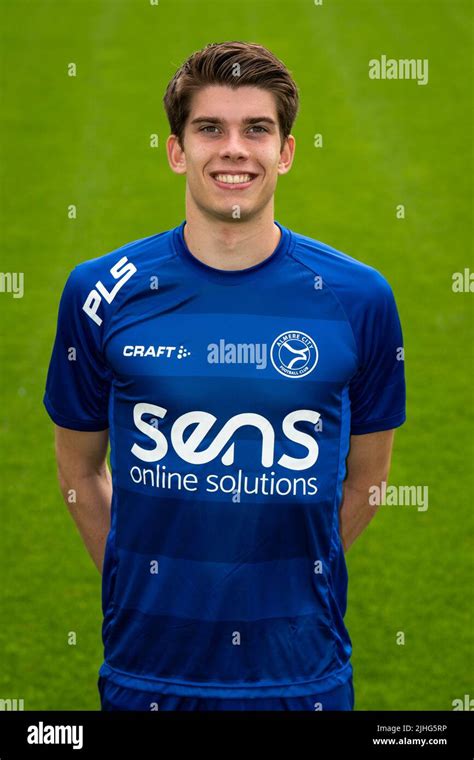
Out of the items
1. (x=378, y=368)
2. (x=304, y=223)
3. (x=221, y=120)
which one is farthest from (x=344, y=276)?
(x=304, y=223)

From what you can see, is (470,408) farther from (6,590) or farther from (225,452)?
(225,452)

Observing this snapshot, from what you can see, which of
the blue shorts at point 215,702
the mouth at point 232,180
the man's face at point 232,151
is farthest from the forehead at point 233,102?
the blue shorts at point 215,702

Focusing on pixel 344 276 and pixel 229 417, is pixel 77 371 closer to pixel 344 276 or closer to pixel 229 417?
pixel 229 417

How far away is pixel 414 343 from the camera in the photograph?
10445 mm

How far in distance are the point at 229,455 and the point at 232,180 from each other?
2.37 feet

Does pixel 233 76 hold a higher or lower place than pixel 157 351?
higher

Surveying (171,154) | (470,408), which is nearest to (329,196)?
(470,408)

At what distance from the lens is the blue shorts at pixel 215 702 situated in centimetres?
335

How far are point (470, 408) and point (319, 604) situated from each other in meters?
6.23

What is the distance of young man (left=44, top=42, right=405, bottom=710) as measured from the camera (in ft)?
10.8

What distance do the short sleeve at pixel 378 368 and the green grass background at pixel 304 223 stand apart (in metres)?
2.97

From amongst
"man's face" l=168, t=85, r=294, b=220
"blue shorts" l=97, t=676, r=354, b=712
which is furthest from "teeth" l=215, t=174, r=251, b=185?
"blue shorts" l=97, t=676, r=354, b=712

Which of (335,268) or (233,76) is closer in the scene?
(233,76)

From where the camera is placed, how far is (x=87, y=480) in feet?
12.8
